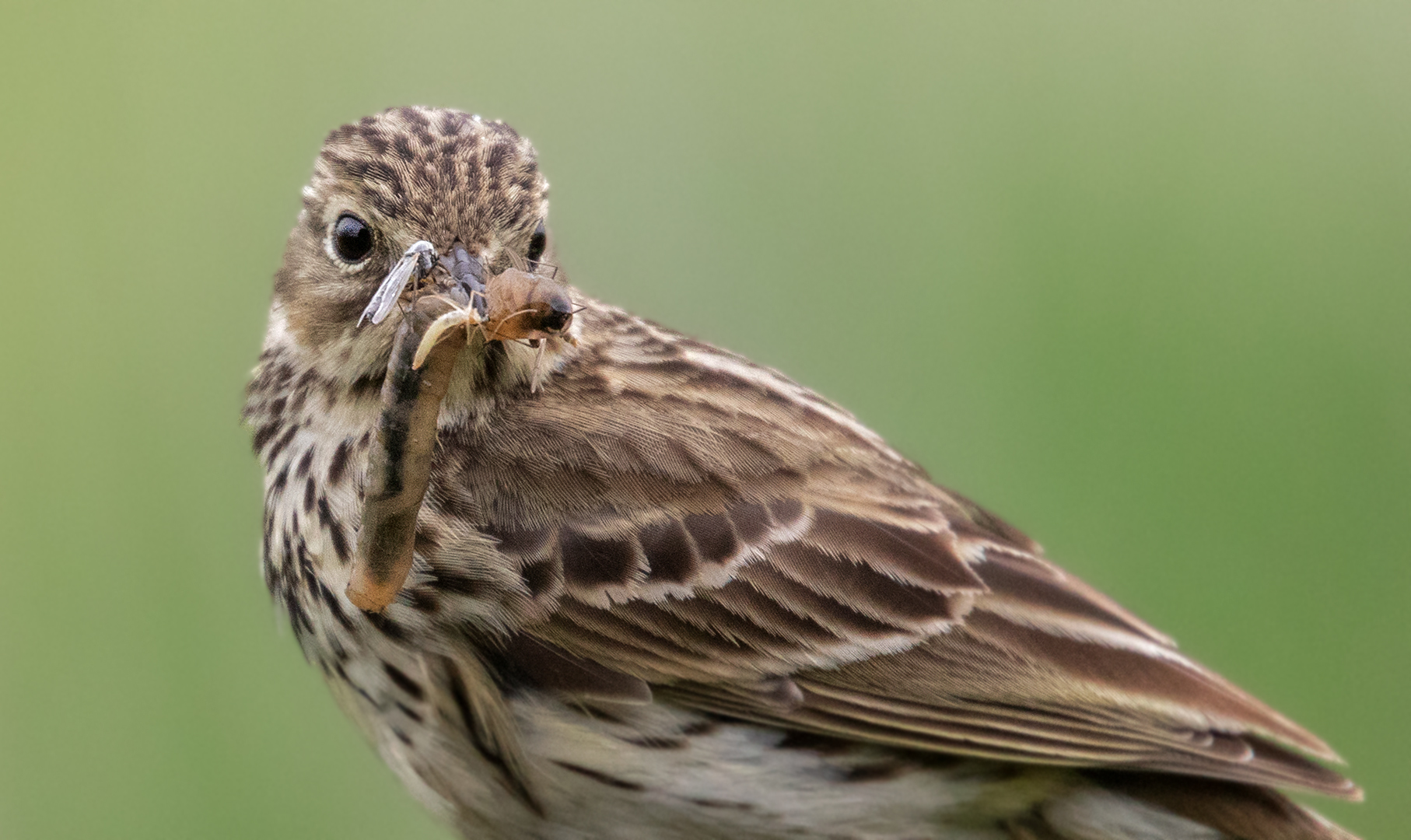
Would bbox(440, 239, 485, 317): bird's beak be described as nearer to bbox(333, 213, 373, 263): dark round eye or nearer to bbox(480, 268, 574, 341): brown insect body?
bbox(480, 268, 574, 341): brown insect body

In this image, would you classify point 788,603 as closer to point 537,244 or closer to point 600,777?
point 600,777

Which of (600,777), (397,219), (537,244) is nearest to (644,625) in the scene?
(600,777)

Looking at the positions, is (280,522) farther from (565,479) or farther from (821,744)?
(821,744)

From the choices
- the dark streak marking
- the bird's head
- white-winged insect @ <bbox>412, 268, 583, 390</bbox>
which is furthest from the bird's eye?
the dark streak marking

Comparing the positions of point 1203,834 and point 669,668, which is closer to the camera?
point 669,668

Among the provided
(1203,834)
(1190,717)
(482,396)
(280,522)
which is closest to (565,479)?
(482,396)

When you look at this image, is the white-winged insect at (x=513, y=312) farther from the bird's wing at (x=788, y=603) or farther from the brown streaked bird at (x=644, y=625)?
the bird's wing at (x=788, y=603)

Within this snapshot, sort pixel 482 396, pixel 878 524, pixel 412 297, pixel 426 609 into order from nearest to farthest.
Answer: pixel 412 297 → pixel 426 609 → pixel 482 396 → pixel 878 524

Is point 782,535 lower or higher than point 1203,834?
higher
